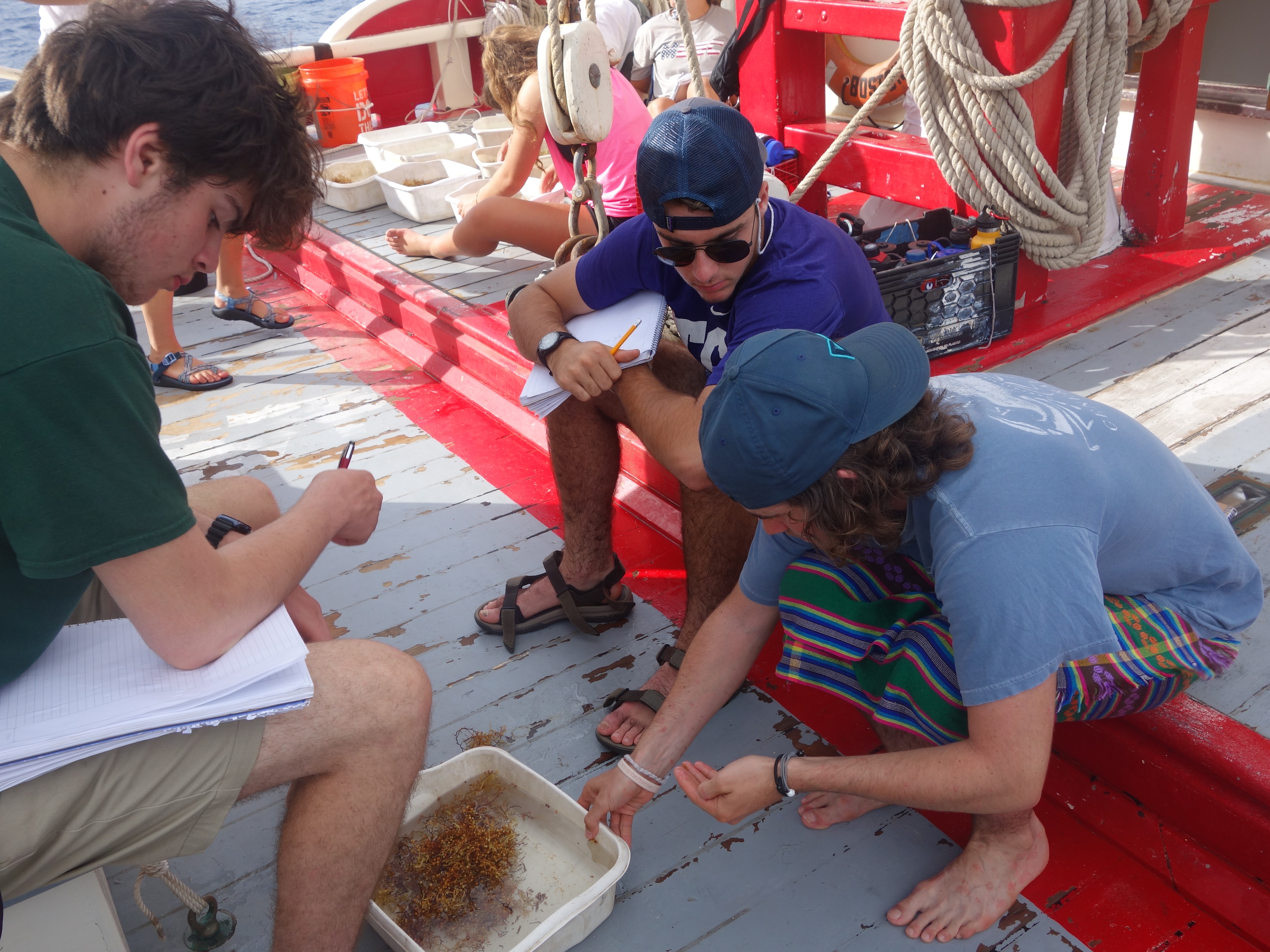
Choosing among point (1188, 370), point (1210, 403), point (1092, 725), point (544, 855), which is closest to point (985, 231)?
point (1188, 370)

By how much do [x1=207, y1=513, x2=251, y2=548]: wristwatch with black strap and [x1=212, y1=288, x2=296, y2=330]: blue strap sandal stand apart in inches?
110

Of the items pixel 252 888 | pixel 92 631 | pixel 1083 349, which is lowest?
pixel 252 888

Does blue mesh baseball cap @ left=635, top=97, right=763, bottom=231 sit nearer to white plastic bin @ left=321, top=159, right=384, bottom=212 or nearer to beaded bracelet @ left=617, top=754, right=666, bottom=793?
beaded bracelet @ left=617, top=754, right=666, bottom=793

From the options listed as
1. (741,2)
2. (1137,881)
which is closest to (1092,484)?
(1137,881)

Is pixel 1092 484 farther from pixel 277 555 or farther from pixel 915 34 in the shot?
pixel 915 34

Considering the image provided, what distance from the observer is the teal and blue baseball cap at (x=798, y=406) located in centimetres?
127

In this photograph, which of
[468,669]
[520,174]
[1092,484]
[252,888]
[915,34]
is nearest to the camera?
[1092,484]

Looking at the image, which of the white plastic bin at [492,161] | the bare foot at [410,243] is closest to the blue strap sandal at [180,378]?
the bare foot at [410,243]

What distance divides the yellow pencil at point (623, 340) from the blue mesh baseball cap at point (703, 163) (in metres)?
0.29

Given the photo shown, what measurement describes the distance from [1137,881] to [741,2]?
154 inches

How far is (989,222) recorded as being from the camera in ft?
9.75

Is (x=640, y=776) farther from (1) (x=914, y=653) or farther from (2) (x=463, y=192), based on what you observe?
(2) (x=463, y=192)

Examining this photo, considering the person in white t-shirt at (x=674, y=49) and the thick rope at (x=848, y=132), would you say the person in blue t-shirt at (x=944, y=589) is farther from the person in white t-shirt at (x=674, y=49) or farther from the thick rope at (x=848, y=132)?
the person in white t-shirt at (x=674, y=49)

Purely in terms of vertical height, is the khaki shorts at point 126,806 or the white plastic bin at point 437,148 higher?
the white plastic bin at point 437,148
